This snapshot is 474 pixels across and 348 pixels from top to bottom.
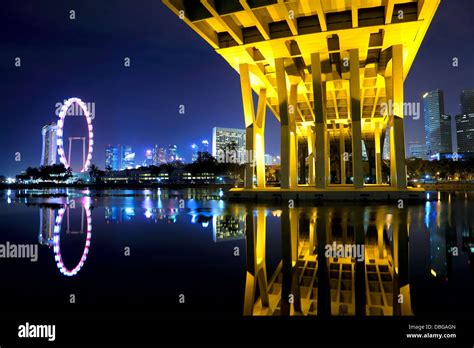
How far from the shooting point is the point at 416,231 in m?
10.1

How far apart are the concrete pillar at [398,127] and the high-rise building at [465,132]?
193 m

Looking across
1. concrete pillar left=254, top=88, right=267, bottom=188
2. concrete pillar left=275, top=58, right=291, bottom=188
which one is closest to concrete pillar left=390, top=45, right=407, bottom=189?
concrete pillar left=275, top=58, right=291, bottom=188

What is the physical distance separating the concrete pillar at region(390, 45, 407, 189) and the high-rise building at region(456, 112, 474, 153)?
19291 centimetres

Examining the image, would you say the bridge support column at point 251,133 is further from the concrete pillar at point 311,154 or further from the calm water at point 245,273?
the concrete pillar at point 311,154

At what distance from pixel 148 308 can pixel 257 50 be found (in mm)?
27836

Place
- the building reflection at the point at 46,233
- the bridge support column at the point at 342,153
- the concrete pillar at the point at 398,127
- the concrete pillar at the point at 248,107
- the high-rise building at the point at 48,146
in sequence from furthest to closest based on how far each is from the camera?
the high-rise building at the point at 48,146 < the bridge support column at the point at 342,153 < the concrete pillar at the point at 248,107 < the concrete pillar at the point at 398,127 < the building reflection at the point at 46,233

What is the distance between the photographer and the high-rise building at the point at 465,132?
601 ft

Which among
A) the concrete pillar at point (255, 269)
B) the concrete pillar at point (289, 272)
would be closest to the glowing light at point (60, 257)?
the concrete pillar at point (255, 269)

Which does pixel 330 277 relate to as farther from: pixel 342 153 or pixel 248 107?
pixel 342 153

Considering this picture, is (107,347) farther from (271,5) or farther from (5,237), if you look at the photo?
(271,5)

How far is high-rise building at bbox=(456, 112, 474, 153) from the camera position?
183m

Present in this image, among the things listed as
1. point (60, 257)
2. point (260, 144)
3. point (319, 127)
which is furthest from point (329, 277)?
point (260, 144)

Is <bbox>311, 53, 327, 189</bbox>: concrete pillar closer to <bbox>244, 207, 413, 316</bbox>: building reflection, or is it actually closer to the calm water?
the calm water

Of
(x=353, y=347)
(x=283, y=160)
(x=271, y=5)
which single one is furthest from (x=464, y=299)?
(x=283, y=160)
